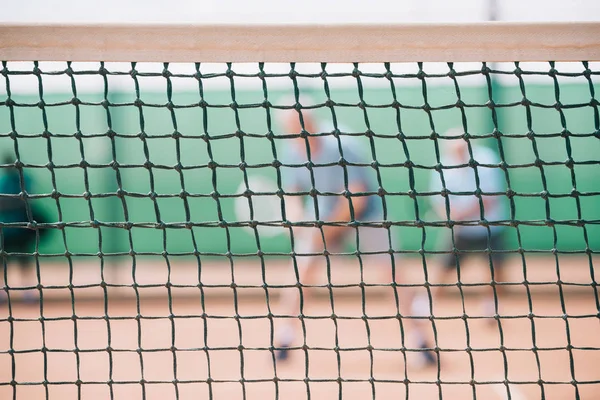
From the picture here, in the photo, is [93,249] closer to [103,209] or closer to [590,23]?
[103,209]

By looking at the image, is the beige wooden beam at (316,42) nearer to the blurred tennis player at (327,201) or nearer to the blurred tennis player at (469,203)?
the blurred tennis player at (327,201)

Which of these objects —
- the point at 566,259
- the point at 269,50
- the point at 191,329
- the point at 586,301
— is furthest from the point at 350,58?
the point at 566,259

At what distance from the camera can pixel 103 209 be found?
26.8 feet

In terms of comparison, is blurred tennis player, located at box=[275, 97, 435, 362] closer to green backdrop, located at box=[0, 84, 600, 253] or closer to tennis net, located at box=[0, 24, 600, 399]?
tennis net, located at box=[0, 24, 600, 399]

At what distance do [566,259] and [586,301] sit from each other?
2663mm

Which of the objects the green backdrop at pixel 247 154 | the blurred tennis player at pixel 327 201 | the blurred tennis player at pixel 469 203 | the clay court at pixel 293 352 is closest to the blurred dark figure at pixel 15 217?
the clay court at pixel 293 352

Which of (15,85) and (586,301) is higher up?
(15,85)

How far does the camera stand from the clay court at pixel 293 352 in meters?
2.14

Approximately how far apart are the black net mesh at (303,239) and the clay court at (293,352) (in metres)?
0.02

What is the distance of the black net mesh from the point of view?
6.63 ft

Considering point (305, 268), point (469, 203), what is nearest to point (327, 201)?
point (305, 268)

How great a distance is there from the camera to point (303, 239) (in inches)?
163

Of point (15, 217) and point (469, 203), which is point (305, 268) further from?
point (15, 217)

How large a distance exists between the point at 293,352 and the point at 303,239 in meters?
0.91
